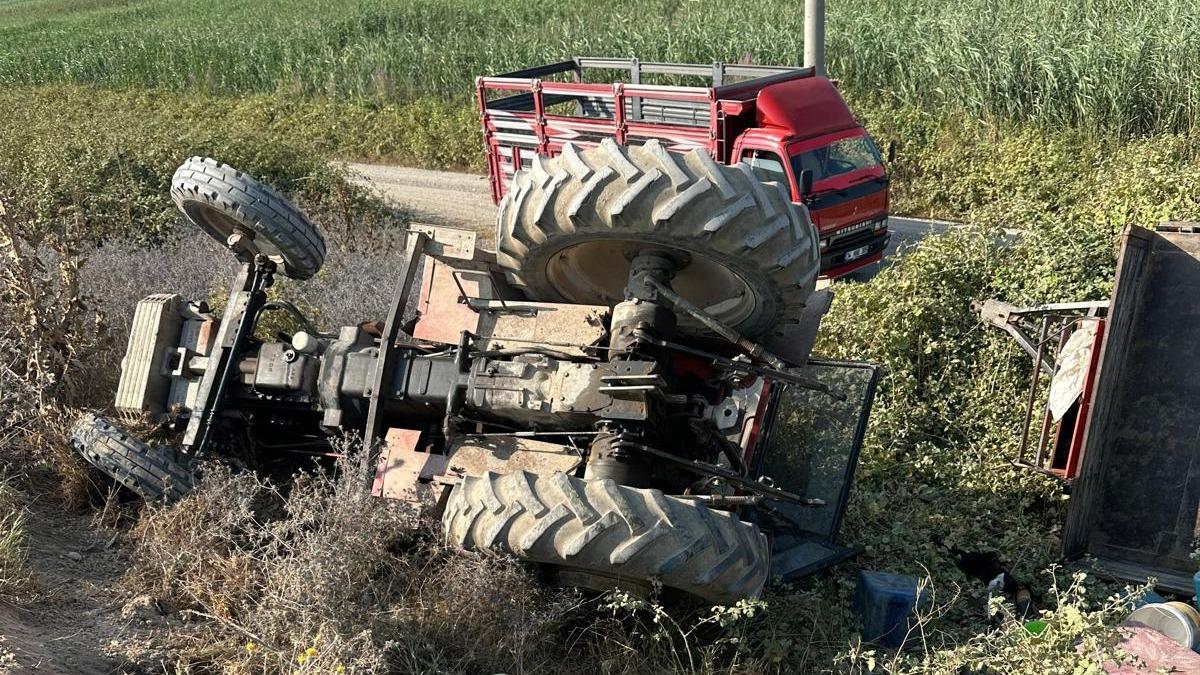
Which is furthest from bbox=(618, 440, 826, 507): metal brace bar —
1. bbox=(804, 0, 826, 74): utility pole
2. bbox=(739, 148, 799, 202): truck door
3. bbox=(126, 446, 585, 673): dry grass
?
bbox=(804, 0, 826, 74): utility pole

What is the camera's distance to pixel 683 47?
2067 centimetres

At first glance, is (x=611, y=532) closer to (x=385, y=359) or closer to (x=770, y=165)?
(x=385, y=359)

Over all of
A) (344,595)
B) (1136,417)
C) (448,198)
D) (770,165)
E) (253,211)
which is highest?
(770,165)

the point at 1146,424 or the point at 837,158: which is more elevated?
the point at 837,158

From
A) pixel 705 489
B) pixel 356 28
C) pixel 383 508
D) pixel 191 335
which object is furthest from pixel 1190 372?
pixel 356 28

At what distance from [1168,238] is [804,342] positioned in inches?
93.5

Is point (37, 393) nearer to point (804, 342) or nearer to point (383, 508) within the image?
point (383, 508)

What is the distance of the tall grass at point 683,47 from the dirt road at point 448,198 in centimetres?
283

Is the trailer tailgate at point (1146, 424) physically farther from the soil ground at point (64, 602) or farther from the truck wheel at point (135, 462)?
the soil ground at point (64, 602)

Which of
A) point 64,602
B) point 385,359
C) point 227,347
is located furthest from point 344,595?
point 227,347

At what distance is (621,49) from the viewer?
72.2 feet

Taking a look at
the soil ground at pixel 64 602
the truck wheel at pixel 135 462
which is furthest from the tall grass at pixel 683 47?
the soil ground at pixel 64 602

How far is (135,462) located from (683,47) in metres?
16.3

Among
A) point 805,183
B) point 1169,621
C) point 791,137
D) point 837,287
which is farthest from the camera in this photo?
point 791,137
